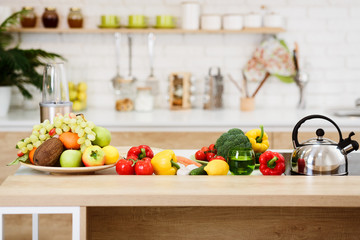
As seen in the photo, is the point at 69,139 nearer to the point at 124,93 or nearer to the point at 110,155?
the point at 110,155

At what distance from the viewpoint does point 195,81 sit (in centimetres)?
444

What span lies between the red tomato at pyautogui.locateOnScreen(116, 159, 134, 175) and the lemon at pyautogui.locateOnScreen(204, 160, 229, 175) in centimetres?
28

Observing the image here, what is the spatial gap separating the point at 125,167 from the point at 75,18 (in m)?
2.52

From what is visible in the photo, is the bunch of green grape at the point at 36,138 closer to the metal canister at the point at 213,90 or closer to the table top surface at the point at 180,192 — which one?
the table top surface at the point at 180,192

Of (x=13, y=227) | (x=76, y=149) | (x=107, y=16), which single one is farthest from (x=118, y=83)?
(x=76, y=149)

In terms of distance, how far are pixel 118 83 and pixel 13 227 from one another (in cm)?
134

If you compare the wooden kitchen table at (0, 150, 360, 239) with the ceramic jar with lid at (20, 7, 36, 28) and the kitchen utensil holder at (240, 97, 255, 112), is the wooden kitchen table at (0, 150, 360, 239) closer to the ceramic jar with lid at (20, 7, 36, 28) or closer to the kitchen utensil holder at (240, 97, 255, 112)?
the kitchen utensil holder at (240, 97, 255, 112)

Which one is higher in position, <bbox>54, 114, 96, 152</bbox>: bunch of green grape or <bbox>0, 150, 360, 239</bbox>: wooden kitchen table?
<bbox>54, 114, 96, 152</bbox>: bunch of green grape

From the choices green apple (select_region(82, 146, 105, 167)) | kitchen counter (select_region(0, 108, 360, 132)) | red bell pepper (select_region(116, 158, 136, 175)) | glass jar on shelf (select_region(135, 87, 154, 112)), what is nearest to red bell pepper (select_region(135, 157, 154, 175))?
red bell pepper (select_region(116, 158, 136, 175))

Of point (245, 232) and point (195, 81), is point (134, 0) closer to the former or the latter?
point (195, 81)

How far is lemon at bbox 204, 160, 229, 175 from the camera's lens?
Answer: 2027 mm

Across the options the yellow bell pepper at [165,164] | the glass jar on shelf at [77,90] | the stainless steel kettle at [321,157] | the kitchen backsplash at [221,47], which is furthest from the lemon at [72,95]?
the stainless steel kettle at [321,157]

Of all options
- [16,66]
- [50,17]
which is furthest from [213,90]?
[16,66]

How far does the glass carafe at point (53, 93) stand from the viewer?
2584mm
